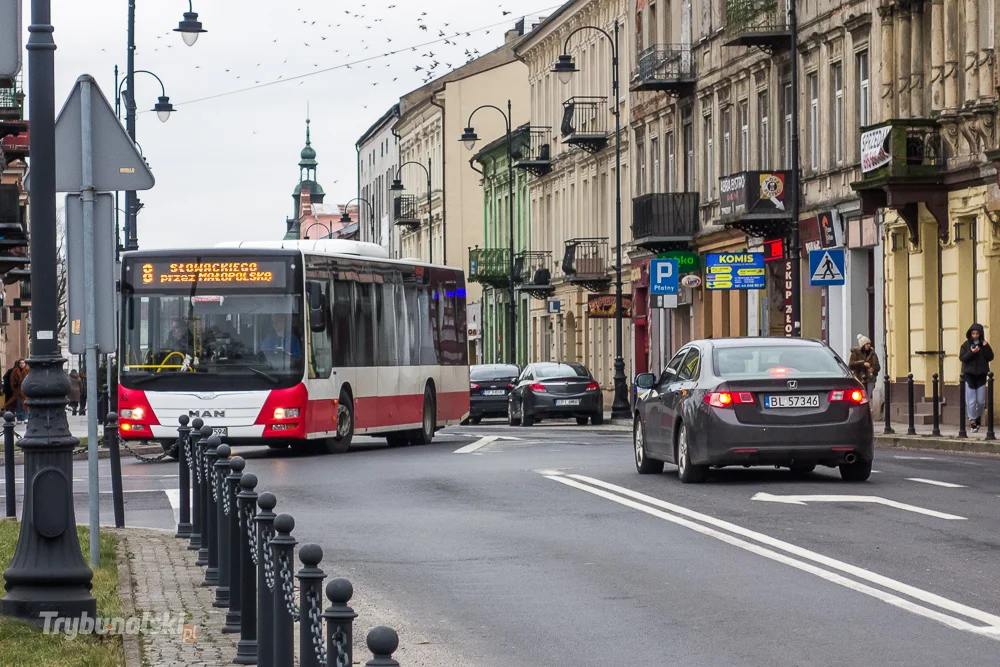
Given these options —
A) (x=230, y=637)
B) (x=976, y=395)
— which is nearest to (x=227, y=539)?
(x=230, y=637)

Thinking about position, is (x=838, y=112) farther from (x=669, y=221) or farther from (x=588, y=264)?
(x=588, y=264)

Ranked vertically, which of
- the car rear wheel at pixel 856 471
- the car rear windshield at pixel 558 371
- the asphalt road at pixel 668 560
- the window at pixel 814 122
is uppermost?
the window at pixel 814 122

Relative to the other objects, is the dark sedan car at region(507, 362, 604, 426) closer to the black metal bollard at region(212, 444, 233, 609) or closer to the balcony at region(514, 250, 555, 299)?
the balcony at region(514, 250, 555, 299)

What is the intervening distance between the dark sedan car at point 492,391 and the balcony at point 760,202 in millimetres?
7898

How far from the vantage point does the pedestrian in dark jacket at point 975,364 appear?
105 ft

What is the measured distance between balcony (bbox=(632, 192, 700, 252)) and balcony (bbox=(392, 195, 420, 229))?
51514 mm

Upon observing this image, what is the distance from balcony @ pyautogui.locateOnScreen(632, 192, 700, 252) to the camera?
53188 mm

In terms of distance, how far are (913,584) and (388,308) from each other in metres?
20.5

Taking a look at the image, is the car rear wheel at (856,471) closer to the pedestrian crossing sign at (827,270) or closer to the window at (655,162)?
the pedestrian crossing sign at (827,270)

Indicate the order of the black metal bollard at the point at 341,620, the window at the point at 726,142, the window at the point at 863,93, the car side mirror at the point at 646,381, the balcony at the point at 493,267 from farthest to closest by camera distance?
the balcony at the point at 493,267, the window at the point at 726,142, the window at the point at 863,93, the car side mirror at the point at 646,381, the black metal bollard at the point at 341,620

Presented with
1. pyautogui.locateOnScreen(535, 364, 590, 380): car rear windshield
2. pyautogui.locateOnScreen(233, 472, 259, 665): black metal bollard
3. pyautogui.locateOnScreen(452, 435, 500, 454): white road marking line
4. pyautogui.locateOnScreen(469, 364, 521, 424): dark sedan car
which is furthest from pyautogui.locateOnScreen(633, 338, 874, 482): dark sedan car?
pyautogui.locateOnScreen(469, 364, 521, 424): dark sedan car

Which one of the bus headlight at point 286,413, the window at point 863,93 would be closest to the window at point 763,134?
the window at point 863,93

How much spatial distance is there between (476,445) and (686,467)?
38.8ft

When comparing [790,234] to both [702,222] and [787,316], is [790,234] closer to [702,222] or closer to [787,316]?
[787,316]
